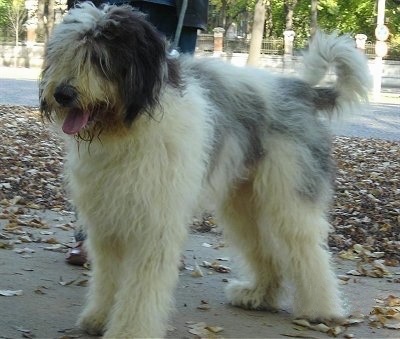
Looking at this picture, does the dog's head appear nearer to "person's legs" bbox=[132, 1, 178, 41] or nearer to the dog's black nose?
the dog's black nose

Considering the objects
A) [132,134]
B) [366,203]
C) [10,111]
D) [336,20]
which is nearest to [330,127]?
[132,134]

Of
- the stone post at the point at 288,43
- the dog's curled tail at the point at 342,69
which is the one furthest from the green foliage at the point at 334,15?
the dog's curled tail at the point at 342,69

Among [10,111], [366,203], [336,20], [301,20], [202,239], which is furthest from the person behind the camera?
[301,20]

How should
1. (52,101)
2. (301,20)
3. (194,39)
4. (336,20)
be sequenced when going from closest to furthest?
(52,101), (194,39), (336,20), (301,20)

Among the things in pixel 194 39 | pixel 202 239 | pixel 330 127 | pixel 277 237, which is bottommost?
pixel 202 239

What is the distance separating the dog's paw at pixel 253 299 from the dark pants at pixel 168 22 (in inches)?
61.1

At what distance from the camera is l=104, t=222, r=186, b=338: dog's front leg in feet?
11.1

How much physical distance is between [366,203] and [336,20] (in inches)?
1704

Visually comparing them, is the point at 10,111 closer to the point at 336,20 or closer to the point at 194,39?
the point at 194,39

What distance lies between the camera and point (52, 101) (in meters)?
3.19

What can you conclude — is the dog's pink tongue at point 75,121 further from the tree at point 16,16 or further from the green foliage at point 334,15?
the tree at point 16,16

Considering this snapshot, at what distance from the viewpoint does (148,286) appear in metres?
3.37

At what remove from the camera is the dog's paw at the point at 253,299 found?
4.42 m

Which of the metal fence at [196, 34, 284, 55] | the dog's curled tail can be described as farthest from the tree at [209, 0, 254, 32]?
the dog's curled tail
